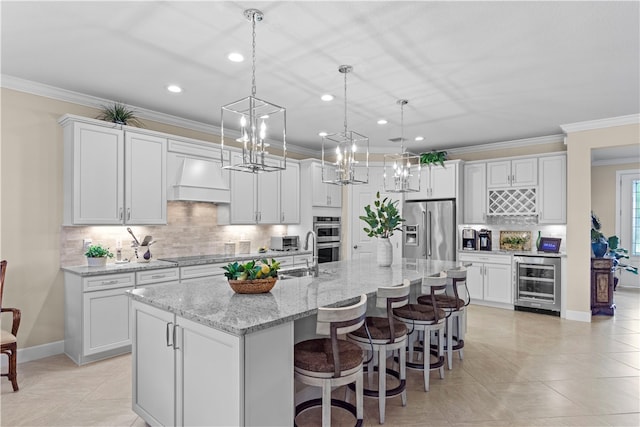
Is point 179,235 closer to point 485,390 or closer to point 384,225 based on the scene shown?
point 384,225

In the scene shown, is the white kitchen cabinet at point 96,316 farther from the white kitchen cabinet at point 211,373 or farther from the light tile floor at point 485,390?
the white kitchen cabinet at point 211,373

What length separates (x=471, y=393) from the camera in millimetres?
3049

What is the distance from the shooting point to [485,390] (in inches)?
122

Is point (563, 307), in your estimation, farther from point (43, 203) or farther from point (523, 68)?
point (43, 203)

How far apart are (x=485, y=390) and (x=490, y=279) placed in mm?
3316

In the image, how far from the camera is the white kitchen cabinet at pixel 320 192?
638 cm

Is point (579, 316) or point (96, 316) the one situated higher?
point (96, 316)

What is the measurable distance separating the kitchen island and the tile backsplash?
204 centimetres

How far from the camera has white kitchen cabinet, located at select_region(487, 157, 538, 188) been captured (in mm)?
5969

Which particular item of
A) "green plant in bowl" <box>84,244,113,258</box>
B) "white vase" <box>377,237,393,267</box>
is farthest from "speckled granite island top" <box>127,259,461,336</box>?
"green plant in bowl" <box>84,244,113,258</box>

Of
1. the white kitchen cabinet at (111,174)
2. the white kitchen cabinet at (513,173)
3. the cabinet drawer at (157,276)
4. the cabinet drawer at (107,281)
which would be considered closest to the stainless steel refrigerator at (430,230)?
the white kitchen cabinet at (513,173)

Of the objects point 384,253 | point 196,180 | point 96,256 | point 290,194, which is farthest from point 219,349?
point 290,194

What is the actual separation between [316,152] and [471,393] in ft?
17.0

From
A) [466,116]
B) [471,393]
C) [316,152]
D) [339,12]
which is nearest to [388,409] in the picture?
[471,393]
